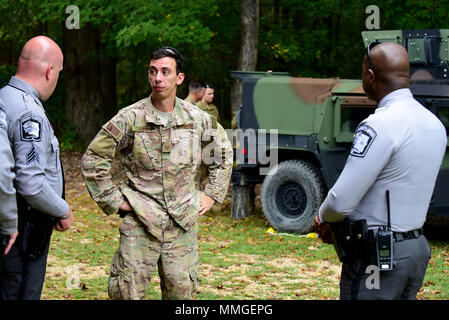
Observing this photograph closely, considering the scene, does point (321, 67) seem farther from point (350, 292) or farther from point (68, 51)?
point (350, 292)

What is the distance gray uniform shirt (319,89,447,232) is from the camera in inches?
131

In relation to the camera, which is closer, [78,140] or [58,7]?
[58,7]

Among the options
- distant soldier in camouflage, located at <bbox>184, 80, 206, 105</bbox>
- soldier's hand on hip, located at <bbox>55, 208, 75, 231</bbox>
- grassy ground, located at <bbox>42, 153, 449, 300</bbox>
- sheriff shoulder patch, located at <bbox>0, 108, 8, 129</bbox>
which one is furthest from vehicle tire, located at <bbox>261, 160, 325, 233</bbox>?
sheriff shoulder patch, located at <bbox>0, 108, 8, 129</bbox>

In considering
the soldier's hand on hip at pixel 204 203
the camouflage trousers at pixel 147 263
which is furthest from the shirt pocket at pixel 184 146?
the camouflage trousers at pixel 147 263

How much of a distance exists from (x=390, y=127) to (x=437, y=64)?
20.8 ft

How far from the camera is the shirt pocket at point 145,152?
4.58m

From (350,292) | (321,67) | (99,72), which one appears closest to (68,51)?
(99,72)

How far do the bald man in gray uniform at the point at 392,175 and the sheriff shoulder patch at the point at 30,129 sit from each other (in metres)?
1.49

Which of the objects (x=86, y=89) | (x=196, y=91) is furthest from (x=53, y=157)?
(x=86, y=89)

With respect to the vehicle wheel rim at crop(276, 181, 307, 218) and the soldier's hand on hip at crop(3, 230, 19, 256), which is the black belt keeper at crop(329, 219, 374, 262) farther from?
the vehicle wheel rim at crop(276, 181, 307, 218)

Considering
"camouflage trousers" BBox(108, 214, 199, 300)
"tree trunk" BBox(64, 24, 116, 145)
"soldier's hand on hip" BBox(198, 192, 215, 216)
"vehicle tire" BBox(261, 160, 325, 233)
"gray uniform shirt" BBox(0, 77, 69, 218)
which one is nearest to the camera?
"gray uniform shirt" BBox(0, 77, 69, 218)

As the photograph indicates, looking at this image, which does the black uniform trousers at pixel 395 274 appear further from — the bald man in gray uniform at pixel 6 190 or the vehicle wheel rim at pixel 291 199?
the vehicle wheel rim at pixel 291 199

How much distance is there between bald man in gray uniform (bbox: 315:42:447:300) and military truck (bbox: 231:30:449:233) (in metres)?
5.51

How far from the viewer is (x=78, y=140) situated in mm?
19688
